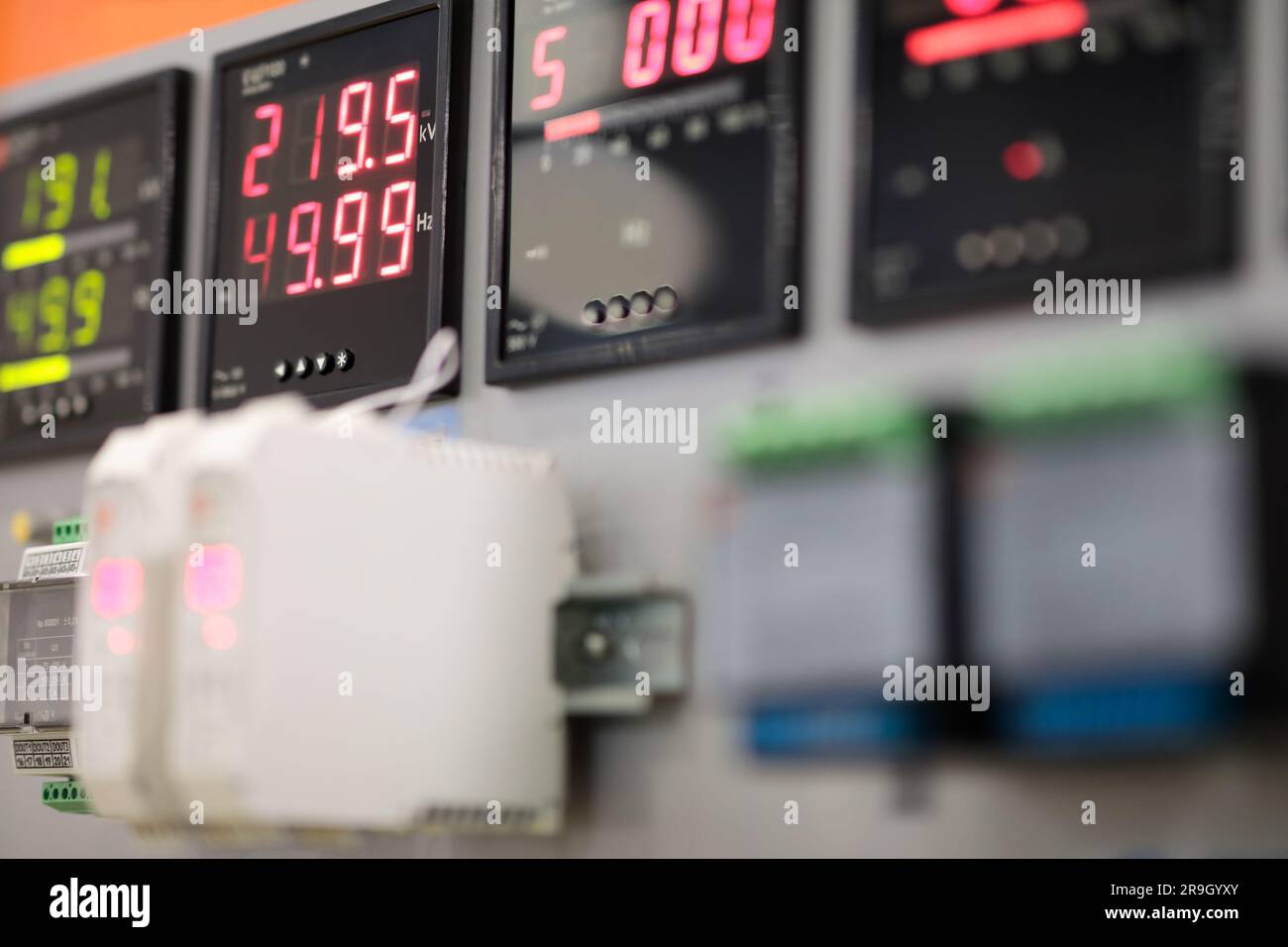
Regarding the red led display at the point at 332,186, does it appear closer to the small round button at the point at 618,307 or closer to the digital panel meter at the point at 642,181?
the digital panel meter at the point at 642,181

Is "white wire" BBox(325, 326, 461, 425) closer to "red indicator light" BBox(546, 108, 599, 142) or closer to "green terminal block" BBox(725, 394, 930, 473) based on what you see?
"red indicator light" BBox(546, 108, 599, 142)

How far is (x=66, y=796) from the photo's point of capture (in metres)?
1.88

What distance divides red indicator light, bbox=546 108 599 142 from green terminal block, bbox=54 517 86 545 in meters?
0.71

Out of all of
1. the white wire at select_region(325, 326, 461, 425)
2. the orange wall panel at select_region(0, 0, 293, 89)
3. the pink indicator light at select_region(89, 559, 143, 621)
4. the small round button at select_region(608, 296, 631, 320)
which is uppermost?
the orange wall panel at select_region(0, 0, 293, 89)

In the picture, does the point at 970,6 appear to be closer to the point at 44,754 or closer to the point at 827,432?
the point at 827,432

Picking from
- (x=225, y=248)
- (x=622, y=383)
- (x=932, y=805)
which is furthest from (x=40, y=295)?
(x=932, y=805)

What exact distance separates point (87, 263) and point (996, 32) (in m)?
1.16

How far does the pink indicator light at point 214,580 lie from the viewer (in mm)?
1288

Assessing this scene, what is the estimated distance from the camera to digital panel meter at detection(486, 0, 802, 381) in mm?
1485

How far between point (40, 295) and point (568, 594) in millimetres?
930

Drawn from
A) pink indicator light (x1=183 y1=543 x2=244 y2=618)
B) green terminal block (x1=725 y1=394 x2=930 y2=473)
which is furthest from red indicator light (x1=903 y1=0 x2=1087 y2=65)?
pink indicator light (x1=183 y1=543 x2=244 y2=618)

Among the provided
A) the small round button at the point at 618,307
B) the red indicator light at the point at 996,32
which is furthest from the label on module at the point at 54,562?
the red indicator light at the point at 996,32
